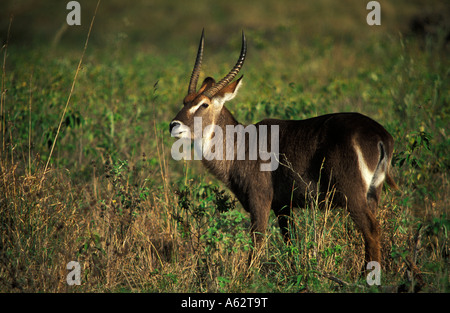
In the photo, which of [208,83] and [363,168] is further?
[208,83]

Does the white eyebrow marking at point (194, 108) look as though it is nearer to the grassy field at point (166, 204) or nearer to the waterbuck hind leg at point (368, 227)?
the grassy field at point (166, 204)

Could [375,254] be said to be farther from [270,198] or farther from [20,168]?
[20,168]

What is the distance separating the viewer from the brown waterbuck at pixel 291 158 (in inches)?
188

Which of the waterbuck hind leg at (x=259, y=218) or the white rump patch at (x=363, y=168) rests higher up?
the white rump patch at (x=363, y=168)

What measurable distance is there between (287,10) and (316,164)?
23.3 metres

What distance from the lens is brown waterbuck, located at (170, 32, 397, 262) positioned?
477 cm

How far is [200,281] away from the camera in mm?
4703

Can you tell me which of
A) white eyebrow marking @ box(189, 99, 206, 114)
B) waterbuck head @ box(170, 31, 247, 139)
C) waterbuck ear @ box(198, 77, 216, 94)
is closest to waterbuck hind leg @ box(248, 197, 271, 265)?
waterbuck head @ box(170, 31, 247, 139)

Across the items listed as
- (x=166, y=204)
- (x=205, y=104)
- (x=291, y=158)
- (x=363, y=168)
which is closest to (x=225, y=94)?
(x=205, y=104)

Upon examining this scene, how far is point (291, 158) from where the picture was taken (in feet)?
17.5

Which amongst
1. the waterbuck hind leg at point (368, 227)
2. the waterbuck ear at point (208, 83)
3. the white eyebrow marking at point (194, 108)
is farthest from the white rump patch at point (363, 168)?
the waterbuck ear at point (208, 83)

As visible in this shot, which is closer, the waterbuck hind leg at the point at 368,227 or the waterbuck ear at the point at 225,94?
the waterbuck hind leg at the point at 368,227

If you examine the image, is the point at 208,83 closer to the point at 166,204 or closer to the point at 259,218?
the point at 166,204

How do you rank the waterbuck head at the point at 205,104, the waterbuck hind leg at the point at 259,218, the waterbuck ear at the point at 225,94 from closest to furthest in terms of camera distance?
the waterbuck hind leg at the point at 259,218 → the waterbuck head at the point at 205,104 → the waterbuck ear at the point at 225,94
